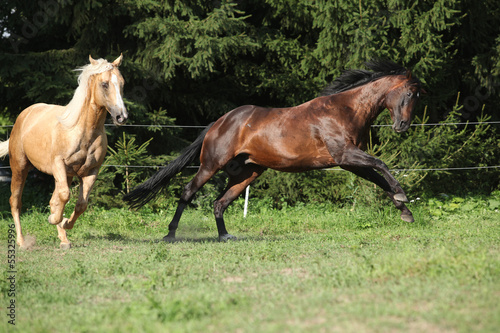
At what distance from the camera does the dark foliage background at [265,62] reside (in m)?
11.0

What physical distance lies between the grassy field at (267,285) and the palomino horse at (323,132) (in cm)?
96

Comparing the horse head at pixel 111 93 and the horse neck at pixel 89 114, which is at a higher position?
the horse head at pixel 111 93

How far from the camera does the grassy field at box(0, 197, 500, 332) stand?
3.38m

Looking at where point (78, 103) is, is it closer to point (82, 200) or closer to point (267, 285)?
point (82, 200)

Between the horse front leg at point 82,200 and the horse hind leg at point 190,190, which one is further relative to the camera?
the horse hind leg at point 190,190

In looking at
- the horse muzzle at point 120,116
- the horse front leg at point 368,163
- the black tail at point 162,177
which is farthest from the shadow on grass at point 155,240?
the horse muzzle at point 120,116

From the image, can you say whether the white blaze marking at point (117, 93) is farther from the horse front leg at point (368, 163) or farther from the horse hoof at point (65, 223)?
the horse front leg at point (368, 163)

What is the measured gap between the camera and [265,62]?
13.4 m

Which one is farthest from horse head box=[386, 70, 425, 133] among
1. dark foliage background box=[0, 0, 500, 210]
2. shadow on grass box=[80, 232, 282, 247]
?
dark foliage background box=[0, 0, 500, 210]

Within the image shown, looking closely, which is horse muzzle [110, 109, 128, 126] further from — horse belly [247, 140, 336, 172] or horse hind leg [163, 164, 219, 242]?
horse belly [247, 140, 336, 172]

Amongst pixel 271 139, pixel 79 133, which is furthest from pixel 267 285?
pixel 79 133

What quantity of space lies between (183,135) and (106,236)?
5494 mm

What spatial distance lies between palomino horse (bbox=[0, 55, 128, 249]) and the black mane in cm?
304

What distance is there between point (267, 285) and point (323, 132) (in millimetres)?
3187
